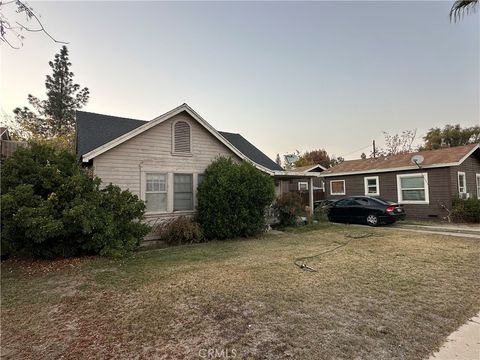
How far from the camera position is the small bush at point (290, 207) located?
11.8 metres

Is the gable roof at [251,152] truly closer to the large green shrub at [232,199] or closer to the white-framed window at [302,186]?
the large green shrub at [232,199]

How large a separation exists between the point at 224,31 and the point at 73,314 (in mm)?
12276

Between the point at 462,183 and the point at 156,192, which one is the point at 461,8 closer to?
the point at 462,183

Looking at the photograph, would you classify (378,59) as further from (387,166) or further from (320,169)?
(320,169)

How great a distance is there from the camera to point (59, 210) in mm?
6410

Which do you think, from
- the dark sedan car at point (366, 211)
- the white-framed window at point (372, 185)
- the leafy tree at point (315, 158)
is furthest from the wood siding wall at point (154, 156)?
the leafy tree at point (315, 158)

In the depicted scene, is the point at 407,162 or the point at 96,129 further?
the point at 407,162

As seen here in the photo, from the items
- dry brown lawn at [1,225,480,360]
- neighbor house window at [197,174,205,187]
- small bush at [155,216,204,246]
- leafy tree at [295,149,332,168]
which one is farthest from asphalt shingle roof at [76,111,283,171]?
leafy tree at [295,149,332,168]

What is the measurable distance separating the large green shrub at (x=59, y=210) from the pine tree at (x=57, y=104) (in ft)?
78.7

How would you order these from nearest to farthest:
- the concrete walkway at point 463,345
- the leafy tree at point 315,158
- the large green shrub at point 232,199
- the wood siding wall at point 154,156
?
the concrete walkway at point 463,345 → the wood siding wall at point 154,156 → the large green shrub at point 232,199 → the leafy tree at point 315,158

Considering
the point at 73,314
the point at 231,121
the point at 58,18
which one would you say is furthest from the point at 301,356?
the point at 231,121

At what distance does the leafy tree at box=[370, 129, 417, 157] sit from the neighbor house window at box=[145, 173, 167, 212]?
31086 millimetres

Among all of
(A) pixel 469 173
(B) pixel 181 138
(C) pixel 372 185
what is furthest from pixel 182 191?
(A) pixel 469 173

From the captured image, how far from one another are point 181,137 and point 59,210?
5031mm
